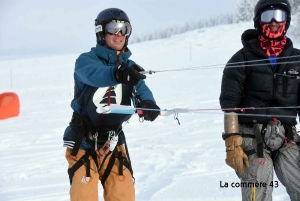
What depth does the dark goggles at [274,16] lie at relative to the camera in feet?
11.8

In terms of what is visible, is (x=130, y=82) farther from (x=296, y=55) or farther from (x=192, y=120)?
(x=192, y=120)

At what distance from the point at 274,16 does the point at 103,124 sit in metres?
1.72

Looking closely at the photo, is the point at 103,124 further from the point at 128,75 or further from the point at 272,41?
the point at 272,41

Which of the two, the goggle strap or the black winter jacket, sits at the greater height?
the goggle strap

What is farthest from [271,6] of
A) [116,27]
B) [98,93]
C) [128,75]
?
[98,93]

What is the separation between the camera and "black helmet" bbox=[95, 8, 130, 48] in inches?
150

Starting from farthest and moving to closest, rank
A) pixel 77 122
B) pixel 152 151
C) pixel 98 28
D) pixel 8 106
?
pixel 152 151, pixel 98 28, pixel 77 122, pixel 8 106

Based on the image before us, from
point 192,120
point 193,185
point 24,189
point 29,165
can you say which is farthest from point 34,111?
point 193,185

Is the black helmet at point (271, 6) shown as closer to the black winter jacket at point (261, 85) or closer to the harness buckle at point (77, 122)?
the black winter jacket at point (261, 85)

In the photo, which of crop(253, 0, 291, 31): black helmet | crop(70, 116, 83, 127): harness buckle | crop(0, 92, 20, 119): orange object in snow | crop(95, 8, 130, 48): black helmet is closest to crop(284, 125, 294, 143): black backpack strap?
crop(253, 0, 291, 31): black helmet

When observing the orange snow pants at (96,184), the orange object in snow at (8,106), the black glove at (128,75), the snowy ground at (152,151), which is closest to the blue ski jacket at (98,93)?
the orange snow pants at (96,184)

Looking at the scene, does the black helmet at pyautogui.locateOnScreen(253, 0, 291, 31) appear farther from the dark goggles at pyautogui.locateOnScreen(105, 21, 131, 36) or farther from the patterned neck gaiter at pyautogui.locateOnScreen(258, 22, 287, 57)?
the dark goggles at pyautogui.locateOnScreen(105, 21, 131, 36)

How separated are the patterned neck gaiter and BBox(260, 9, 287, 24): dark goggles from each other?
4 cm

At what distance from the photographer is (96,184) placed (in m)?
3.64
